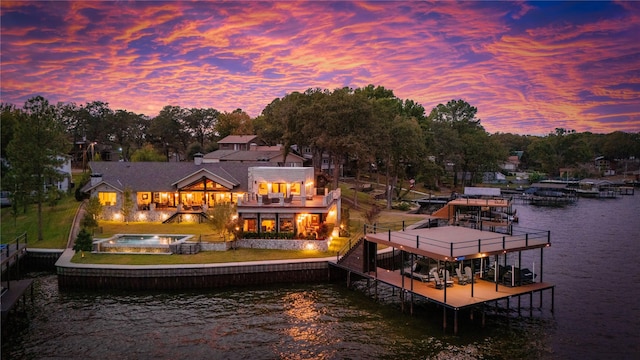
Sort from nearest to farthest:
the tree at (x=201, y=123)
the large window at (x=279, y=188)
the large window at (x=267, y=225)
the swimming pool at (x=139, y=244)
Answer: the swimming pool at (x=139, y=244) → the large window at (x=267, y=225) → the large window at (x=279, y=188) → the tree at (x=201, y=123)

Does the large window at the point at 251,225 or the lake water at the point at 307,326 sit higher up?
the large window at the point at 251,225

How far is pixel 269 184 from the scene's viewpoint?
4522cm

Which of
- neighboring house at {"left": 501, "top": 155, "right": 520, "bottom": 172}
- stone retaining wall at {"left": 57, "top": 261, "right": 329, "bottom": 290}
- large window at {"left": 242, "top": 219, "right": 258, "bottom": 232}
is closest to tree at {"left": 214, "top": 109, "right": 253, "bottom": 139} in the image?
large window at {"left": 242, "top": 219, "right": 258, "bottom": 232}

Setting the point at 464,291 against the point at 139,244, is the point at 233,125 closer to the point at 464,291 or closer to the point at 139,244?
the point at 139,244

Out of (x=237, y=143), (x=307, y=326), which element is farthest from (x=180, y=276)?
(x=237, y=143)

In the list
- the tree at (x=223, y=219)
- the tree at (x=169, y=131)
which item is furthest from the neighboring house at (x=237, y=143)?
the tree at (x=223, y=219)

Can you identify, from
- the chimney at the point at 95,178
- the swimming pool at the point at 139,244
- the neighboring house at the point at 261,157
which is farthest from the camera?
the neighboring house at the point at 261,157

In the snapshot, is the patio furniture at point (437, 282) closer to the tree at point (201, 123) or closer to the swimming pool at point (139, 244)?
the swimming pool at point (139, 244)

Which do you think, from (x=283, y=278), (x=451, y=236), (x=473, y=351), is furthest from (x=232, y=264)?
(x=473, y=351)

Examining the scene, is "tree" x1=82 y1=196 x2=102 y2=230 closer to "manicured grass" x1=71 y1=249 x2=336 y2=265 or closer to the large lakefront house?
the large lakefront house

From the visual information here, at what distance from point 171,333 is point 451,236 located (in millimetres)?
17931

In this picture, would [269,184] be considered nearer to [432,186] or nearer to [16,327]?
[16,327]

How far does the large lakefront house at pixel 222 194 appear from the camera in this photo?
40.8 meters

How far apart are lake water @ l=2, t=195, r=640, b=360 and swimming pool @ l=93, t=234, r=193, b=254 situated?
4215 millimetres
